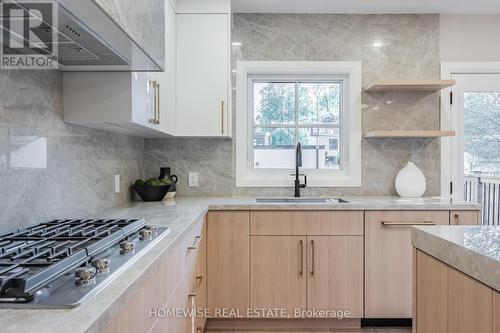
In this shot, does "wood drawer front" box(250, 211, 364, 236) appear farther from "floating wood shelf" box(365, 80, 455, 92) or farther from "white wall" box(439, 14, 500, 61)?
"white wall" box(439, 14, 500, 61)

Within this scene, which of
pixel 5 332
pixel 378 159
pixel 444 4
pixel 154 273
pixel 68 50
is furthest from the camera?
pixel 378 159

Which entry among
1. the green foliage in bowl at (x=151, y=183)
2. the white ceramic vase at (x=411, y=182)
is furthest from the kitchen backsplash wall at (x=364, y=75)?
the green foliage in bowl at (x=151, y=183)

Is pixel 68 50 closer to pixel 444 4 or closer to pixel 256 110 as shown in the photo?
pixel 256 110

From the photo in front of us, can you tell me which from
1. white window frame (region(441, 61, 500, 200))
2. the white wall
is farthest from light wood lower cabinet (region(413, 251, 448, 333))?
the white wall

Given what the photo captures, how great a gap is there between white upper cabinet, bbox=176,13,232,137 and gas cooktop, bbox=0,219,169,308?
138 cm

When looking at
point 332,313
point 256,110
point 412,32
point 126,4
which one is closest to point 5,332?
point 126,4

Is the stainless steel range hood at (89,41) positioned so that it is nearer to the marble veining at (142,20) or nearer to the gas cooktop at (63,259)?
the marble veining at (142,20)

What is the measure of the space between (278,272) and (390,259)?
0.76 meters

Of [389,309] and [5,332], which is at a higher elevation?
[5,332]

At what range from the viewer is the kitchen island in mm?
958

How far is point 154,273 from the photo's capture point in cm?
119

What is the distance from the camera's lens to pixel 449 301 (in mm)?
1136

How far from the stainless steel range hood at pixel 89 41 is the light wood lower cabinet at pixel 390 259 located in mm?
1753

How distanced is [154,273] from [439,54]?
3.00m
